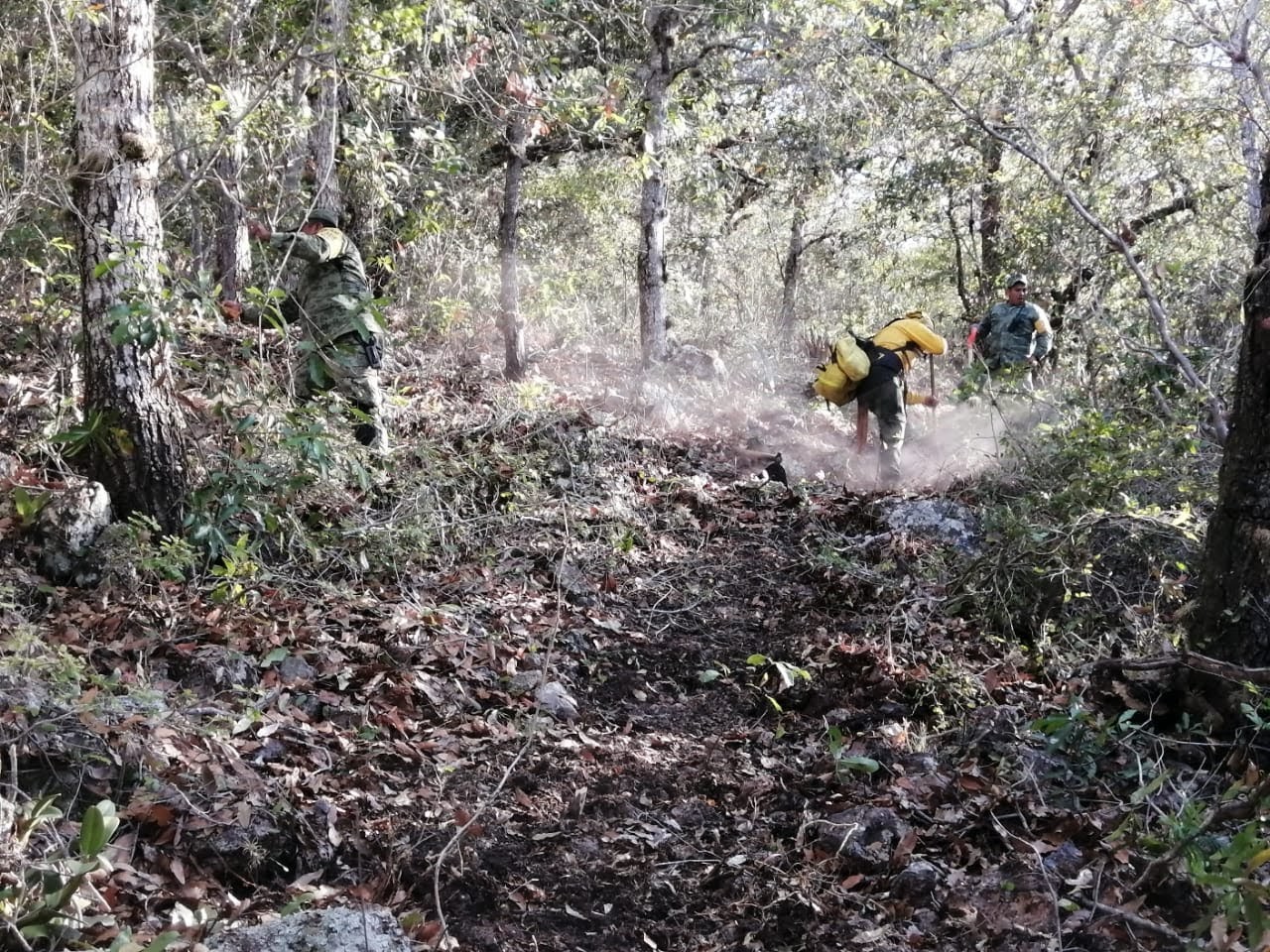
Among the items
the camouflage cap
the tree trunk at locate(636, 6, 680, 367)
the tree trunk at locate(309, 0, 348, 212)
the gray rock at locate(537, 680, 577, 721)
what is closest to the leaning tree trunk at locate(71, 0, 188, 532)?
the tree trunk at locate(309, 0, 348, 212)

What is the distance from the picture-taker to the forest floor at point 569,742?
3020mm

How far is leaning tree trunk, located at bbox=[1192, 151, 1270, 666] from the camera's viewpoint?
3559 millimetres

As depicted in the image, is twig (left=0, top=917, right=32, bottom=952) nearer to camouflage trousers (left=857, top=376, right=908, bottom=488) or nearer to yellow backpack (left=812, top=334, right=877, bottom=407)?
yellow backpack (left=812, top=334, right=877, bottom=407)

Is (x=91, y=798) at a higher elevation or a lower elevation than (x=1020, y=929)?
higher

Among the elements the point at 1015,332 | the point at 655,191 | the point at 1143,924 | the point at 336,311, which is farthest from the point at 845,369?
the point at 1143,924

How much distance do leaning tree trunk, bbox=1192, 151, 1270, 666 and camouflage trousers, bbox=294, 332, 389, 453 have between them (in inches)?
199

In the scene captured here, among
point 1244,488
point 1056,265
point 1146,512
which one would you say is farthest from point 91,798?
point 1056,265

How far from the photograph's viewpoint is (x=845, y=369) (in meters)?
8.64

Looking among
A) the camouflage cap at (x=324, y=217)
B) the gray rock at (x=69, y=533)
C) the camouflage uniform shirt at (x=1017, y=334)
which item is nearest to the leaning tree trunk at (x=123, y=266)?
the gray rock at (x=69, y=533)

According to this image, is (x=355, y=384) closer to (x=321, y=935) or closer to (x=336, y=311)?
(x=336, y=311)

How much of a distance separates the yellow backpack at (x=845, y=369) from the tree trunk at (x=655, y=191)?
8.10 feet

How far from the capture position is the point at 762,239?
19.5 metres

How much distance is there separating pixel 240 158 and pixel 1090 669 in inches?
290

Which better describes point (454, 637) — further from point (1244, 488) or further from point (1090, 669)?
point (1244, 488)
